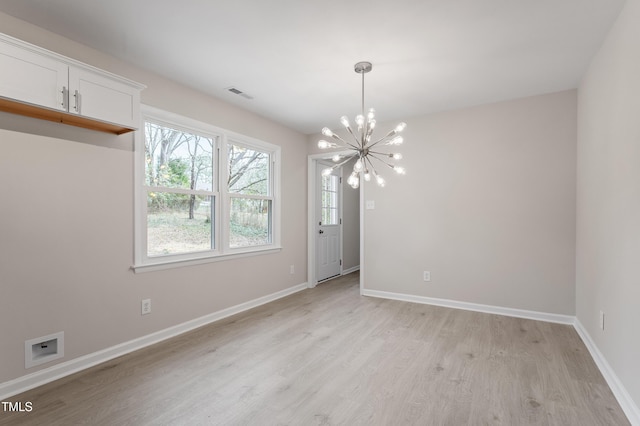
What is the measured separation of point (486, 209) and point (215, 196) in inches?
130

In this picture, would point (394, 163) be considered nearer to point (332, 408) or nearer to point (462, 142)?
point (462, 142)

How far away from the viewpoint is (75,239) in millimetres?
2422

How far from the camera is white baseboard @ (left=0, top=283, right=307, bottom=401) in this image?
2105mm

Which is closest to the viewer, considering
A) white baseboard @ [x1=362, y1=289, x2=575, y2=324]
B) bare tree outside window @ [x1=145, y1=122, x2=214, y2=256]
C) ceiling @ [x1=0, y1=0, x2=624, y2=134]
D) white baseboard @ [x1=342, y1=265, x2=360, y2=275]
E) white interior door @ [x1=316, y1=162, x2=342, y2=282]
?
ceiling @ [x1=0, y1=0, x2=624, y2=134]

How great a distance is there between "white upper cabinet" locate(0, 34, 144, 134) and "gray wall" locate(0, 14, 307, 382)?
0.23 metres

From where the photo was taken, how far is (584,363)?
2.51 m

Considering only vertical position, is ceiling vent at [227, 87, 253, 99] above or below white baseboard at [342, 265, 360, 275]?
above

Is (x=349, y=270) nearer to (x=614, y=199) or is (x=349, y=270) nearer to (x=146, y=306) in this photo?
(x=146, y=306)

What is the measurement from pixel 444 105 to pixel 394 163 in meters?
0.98

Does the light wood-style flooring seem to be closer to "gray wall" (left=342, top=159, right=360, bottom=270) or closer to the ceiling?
the ceiling

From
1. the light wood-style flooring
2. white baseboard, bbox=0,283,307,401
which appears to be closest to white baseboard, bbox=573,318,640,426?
the light wood-style flooring

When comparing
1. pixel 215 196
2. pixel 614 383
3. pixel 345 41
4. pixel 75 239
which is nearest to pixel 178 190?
pixel 215 196

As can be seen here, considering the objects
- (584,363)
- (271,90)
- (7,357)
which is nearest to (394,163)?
(271,90)

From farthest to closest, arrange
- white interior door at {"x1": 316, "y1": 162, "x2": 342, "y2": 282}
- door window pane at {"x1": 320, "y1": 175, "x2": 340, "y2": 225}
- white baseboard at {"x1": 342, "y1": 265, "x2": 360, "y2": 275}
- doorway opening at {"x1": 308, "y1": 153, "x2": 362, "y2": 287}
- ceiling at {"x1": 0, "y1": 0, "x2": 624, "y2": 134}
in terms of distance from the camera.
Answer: white baseboard at {"x1": 342, "y1": 265, "x2": 360, "y2": 275}
door window pane at {"x1": 320, "y1": 175, "x2": 340, "y2": 225}
white interior door at {"x1": 316, "y1": 162, "x2": 342, "y2": 282}
doorway opening at {"x1": 308, "y1": 153, "x2": 362, "y2": 287}
ceiling at {"x1": 0, "y1": 0, "x2": 624, "y2": 134}
